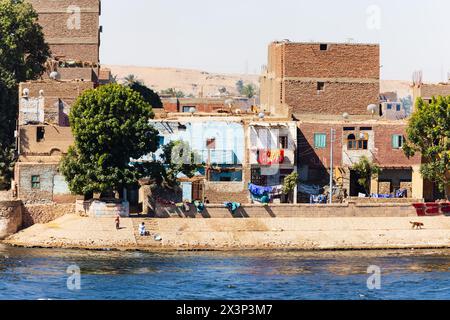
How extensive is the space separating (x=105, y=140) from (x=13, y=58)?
19070 millimetres

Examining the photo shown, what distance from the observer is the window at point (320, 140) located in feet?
208

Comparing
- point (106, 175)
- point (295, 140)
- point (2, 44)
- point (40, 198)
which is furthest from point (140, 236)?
point (2, 44)

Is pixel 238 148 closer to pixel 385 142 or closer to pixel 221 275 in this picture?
pixel 385 142

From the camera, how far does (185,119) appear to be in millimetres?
63688

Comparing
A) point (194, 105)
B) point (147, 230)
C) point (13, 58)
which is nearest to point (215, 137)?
point (147, 230)

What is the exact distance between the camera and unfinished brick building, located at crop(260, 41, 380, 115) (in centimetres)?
6962

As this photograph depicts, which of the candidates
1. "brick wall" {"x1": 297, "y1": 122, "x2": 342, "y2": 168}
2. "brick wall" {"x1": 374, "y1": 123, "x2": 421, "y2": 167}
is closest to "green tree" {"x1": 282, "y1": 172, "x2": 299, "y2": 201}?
"brick wall" {"x1": 297, "y1": 122, "x2": 342, "y2": 168}

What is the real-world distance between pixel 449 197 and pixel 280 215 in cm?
1064

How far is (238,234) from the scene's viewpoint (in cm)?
5597

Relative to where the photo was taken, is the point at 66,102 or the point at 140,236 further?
the point at 66,102

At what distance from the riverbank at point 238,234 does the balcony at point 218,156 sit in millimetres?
5814
